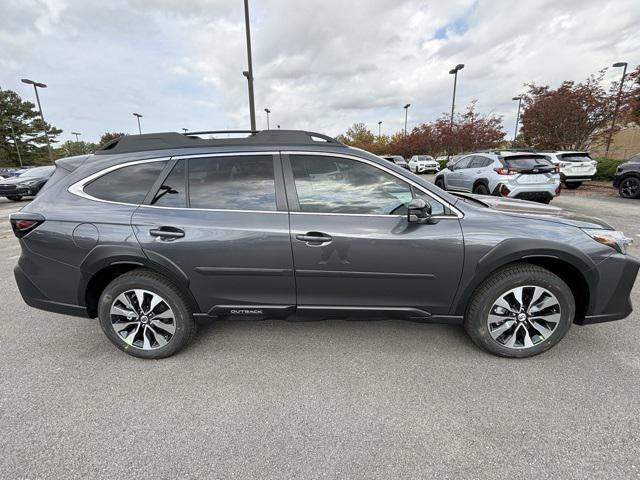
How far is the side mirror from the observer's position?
7.23 ft

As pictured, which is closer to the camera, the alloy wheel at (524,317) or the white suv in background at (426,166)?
the alloy wheel at (524,317)

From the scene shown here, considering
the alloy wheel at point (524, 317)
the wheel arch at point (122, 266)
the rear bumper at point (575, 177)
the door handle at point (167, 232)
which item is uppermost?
the door handle at point (167, 232)

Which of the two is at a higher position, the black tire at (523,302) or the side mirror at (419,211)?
the side mirror at (419,211)

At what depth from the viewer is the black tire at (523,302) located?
2379mm

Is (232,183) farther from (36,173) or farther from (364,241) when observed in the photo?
(36,173)

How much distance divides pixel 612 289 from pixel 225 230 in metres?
2.91

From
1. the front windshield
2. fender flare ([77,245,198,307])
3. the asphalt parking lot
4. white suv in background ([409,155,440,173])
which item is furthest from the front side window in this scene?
white suv in background ([409,155,440,173])

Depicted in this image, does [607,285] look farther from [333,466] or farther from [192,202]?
[192,202]

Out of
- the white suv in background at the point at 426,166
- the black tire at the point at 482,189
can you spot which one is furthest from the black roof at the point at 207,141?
the white suv in background at the point at 426,166

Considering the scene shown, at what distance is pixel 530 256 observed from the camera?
7.63ft

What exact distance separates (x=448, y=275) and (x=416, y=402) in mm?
905

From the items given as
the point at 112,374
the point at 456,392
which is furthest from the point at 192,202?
the point at 456,392

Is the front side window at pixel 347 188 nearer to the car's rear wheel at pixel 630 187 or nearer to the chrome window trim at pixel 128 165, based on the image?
the chrome window trim at pixel 128 165

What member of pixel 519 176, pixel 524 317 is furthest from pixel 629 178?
pixel 524 317
